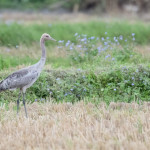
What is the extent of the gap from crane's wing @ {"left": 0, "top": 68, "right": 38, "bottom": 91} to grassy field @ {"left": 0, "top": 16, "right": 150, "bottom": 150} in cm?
40

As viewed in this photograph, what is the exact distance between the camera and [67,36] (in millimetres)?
13625

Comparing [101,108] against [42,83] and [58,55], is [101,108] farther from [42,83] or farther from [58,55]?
[58,55]

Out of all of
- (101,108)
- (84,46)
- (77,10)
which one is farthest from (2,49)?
(77,10)

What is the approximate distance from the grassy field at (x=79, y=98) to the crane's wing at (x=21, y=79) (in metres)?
0.40

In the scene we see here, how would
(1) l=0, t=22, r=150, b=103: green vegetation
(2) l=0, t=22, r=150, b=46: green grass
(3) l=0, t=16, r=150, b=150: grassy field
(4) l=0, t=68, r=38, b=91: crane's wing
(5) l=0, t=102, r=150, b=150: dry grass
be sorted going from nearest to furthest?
(5) l=0, t=102, r=150, b=150: dry grass, (3) l=0, t=16, r=150, b=150: grassy field, (4) l=0, t=68, r=38, b=91: crane's wing, (1) l=0, t=22, r=150, b=103: green vegetation, (2) l=0, t=22, r=150, b=46: green grass

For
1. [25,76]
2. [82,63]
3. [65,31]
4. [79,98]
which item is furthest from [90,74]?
[65,31]

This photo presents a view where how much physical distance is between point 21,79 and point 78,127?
5.53 feet

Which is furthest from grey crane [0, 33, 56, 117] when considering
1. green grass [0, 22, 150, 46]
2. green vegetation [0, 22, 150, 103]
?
green grass [0, 22, 150, 46]

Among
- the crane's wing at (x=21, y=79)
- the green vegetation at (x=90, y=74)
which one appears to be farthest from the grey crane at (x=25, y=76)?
the green vegetation at (x=90, y=74)

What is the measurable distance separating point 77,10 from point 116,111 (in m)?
22.8

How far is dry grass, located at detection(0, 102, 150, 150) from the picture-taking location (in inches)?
201

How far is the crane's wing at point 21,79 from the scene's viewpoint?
695 centimetres

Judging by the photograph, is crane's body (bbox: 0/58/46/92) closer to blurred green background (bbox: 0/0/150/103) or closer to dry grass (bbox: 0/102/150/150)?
dry grass (bbox: 0/102/150/150)

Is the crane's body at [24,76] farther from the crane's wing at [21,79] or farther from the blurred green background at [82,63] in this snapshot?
the blurred green background at [82,63]
